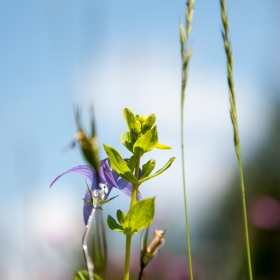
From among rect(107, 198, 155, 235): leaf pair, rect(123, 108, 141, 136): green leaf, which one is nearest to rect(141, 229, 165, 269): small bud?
rect(107, 198, 155, 235): leaf pair

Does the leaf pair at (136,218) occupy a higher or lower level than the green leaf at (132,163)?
lower

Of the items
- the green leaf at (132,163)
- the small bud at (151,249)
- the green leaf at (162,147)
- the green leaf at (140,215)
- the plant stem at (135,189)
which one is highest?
the green leaf at (162,147)

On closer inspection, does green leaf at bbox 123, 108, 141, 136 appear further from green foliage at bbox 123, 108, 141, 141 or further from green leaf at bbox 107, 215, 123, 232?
green leaf at bbox 107, 215, 123, 232

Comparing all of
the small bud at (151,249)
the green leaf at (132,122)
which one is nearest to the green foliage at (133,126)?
the green leaf at (132,122)

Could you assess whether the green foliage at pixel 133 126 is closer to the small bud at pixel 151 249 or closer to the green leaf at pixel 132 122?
the green leaf at pixel 132 122

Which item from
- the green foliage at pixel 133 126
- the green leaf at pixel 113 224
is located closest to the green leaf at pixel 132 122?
the green foliage at pixel 133 126

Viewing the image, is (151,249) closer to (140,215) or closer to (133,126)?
(140,215)
